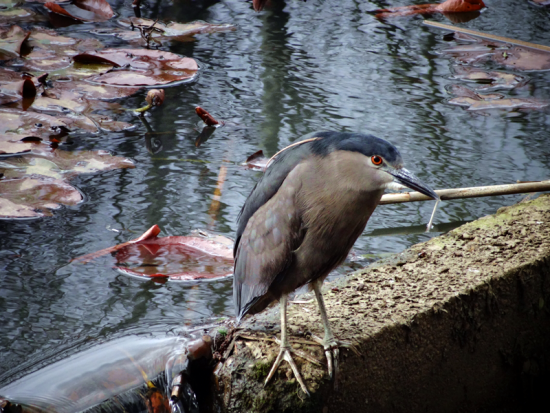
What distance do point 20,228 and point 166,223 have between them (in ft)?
2.29

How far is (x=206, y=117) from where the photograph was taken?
383 centimetres

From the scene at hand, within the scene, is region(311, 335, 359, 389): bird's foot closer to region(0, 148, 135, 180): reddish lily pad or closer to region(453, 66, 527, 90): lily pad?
region(0, 148, 135, 180): reddish lily pad

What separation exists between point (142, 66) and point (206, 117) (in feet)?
3.08

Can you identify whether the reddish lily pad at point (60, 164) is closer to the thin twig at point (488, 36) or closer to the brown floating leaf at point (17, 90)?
the brown floating leaf at point (17, 90)

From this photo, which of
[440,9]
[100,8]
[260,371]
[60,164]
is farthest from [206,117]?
[440,9]

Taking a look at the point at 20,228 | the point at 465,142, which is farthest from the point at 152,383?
the point at 465,142

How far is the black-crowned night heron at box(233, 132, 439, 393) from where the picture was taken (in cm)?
173

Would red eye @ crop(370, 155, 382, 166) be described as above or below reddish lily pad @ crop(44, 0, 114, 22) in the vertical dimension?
above

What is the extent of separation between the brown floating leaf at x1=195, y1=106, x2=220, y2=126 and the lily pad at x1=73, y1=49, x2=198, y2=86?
64cm

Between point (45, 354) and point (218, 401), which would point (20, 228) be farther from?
point (218, 401)

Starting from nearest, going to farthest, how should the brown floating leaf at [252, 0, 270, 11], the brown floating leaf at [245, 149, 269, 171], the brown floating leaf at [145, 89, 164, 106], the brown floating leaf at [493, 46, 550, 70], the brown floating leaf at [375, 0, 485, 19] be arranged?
the brown floating leaf at [245, 149, 269, 171] → the brown floating leaf at [145, 89, 164, 106] → the brown floating leaf at [493, 46, 550, 70] → the brown floating leaf at [252, 0, 270, 11] → the brown floating leaf at [375, 0, 485, 19]

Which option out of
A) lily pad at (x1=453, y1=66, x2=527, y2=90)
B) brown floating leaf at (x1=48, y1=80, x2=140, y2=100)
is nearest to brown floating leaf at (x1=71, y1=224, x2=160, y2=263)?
brown floating leaf at (x1=48, y1=80, x2=140, y2=100)

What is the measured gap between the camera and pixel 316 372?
1874 millimetres

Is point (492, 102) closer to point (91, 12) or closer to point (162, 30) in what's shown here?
point (162, 30)
